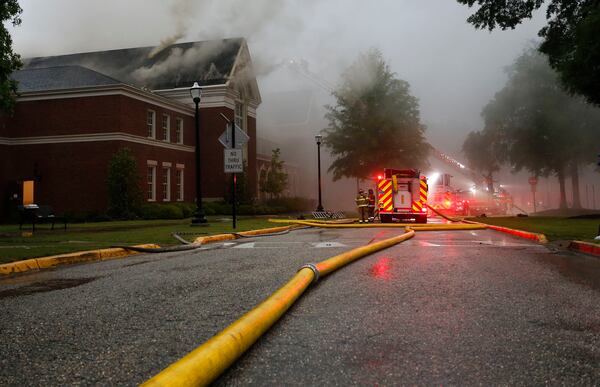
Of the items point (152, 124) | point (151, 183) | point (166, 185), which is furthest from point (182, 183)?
point (152, 124)

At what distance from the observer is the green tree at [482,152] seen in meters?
49.7

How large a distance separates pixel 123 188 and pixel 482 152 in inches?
1396

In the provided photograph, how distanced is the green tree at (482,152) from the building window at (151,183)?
31.2 meters

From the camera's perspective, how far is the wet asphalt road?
9.45 ft

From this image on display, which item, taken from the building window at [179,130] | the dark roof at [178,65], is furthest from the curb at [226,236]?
the dark roof at [178,65]

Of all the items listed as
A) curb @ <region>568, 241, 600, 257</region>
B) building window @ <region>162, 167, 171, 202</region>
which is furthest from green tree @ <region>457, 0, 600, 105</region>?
building window @ <region>162, 167, 171, 202</region>

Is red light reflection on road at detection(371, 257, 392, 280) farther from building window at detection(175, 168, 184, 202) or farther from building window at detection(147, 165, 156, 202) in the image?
building window at detection(175, 168, 184, 202)

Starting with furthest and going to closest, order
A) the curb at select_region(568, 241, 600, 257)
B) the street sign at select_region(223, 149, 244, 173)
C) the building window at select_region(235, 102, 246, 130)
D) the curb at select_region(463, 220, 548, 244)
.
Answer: the building window at select_region(235, 102, 246, 130)
the street sign at select_region(223, 149, 244, 173)
the curb at select_region(463, 220, 548, 244)
the curb at select_region(568, 241, 600, 257)

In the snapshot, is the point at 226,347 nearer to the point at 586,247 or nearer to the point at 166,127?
the point at 586,247

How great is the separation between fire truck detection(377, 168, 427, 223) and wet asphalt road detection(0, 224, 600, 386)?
1452 centimetres

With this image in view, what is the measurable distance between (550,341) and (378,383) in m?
1.50

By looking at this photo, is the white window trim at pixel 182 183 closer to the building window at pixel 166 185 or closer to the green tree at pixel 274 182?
the building window at pixel 166 185

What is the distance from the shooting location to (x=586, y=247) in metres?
9.67

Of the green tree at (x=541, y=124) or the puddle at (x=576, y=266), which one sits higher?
the green tree at (x=541, y=124)
